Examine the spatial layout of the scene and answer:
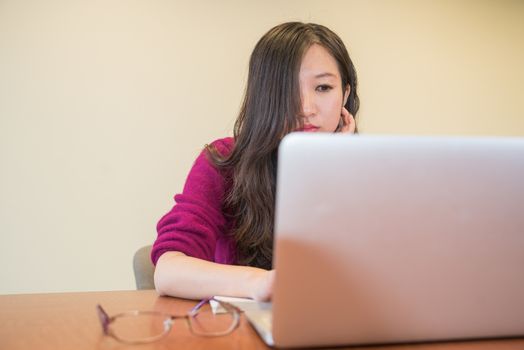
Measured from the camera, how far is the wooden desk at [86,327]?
1.97 ft

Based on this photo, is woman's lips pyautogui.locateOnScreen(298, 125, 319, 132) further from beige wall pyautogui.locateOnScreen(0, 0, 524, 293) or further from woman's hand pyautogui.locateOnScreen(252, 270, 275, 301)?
beige wall pyautogui.locateOnScreen(0, 0, 524, 293)

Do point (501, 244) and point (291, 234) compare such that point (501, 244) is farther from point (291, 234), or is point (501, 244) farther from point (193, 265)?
point (193, 265)

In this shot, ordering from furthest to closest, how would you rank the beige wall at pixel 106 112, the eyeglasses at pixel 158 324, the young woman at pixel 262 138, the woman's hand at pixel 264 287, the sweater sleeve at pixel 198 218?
the beige wall at pixel 106 112 → the young woman at pixel 262 138 → the sweater sleeve at pixel 198 218 → the woman's hand at pixel 264 287 → the eyeglasses at pixel 158 324

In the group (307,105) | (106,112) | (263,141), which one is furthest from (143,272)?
(106,112)

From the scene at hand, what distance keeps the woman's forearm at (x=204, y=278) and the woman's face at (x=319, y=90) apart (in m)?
0.46

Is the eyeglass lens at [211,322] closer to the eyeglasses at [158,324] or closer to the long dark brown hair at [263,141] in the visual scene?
the eyeglasses at [158,324]

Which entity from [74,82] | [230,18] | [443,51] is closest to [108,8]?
[74,82]

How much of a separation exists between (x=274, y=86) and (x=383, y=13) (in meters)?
1.58

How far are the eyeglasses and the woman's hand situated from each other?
0.05 meters

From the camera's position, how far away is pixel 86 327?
2.35 feet

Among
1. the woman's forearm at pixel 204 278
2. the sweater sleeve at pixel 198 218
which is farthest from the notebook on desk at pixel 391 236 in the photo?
the sweater sleeve at pixel 198 218

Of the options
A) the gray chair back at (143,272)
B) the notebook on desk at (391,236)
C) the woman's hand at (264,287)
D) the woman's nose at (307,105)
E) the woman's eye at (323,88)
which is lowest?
the gray chair back at (143,272)

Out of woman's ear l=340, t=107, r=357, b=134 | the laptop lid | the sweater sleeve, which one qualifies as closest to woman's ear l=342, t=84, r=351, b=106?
woman's ear l=340, t=107, r=357, b=134

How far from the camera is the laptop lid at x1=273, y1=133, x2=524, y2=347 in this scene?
0.52 meters
